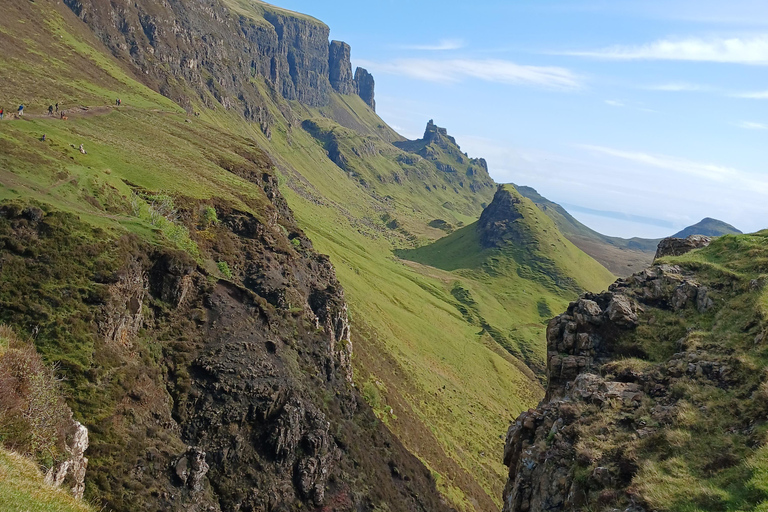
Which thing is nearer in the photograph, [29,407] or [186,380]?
[29,407]

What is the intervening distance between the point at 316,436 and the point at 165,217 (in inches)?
1365

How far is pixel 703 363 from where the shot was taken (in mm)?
24719

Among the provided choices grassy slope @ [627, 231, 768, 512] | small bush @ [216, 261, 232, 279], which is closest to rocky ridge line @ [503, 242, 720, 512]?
grassy slope @ [627, 231, 768, 512]

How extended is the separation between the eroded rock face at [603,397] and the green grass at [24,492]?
2106cm

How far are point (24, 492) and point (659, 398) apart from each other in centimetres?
2846

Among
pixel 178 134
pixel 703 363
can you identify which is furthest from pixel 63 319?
pixel 178 134

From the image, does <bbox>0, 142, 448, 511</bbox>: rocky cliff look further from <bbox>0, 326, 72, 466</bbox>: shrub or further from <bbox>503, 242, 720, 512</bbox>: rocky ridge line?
<bbox>503, 242, 720, 512</bbox>: rocky ridge line

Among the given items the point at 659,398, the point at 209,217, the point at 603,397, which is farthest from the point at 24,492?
the point at 209,217

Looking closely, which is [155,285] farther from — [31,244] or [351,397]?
[351,397]

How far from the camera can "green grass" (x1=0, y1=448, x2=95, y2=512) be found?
47.9ft

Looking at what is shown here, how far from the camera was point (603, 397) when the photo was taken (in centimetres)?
2542

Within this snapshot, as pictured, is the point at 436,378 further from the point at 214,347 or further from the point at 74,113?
the point at 74,113

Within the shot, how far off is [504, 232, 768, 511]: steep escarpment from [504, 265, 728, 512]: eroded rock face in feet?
0.25

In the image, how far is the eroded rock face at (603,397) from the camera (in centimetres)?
2120
